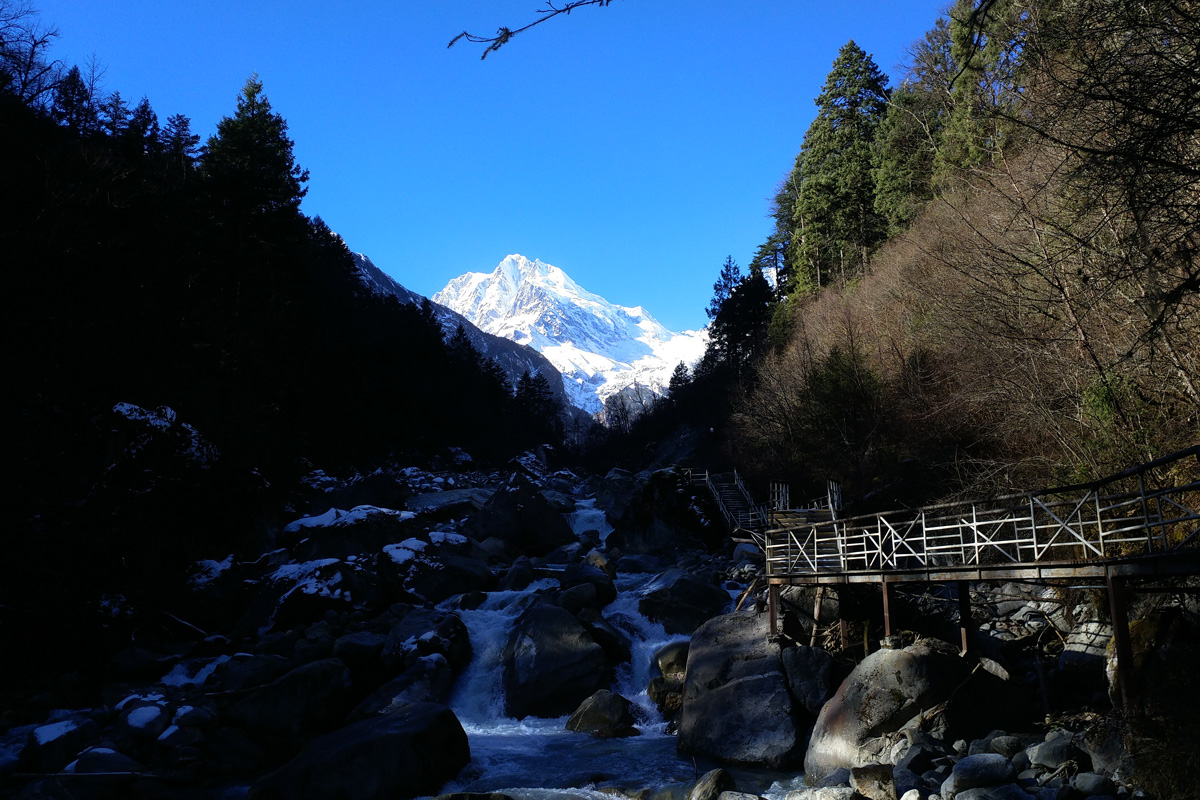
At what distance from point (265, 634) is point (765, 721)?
1353cm

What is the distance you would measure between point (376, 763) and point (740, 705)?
670 cm

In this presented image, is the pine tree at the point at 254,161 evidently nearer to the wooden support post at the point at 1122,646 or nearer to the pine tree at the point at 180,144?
the pine tree at the point at 180,144

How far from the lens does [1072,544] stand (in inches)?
421

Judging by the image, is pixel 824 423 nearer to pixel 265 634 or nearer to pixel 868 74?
pixel 265 634

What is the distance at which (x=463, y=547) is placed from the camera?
25625mm

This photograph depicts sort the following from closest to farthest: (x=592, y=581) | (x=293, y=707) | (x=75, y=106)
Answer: (x=293, y=707)
(x=592, y=581)
(x=75, y=106)

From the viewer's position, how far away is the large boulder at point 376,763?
37.2ft

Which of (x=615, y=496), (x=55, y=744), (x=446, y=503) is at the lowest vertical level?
(x=55, y=744)

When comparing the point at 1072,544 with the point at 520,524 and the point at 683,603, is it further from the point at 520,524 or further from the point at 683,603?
the point at 520,524

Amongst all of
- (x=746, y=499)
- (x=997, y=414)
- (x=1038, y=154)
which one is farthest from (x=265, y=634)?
(x=746, y=499)

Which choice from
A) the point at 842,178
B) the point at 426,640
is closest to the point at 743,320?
the point at 842,178

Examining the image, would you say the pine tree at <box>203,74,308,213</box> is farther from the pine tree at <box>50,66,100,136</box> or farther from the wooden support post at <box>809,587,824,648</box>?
the wooden support post at <box>809,587,824,648</box>

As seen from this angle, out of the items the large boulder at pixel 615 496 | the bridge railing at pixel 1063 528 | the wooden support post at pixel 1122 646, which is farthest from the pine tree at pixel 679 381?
the wooden support post at pixel 1122 646

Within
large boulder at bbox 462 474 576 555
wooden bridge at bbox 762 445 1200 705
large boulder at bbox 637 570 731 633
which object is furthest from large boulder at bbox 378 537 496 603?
wooden bridge at bbox 762 445 1200 705
